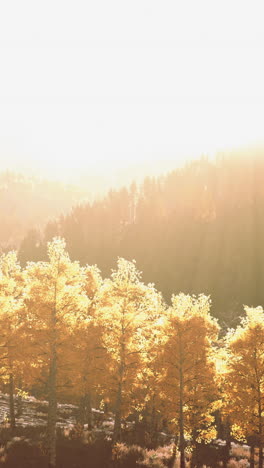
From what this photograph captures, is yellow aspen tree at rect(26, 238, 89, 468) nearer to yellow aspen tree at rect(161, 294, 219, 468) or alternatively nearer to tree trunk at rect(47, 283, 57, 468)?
tree trunk at rect(47, 283, 57, 468)

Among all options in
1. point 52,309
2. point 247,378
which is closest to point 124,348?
point 52,309

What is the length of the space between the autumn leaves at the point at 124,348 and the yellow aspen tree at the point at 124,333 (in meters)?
0.07

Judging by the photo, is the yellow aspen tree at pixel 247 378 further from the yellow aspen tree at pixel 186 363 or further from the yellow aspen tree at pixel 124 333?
the yellow aspen tree at pixel 124 333

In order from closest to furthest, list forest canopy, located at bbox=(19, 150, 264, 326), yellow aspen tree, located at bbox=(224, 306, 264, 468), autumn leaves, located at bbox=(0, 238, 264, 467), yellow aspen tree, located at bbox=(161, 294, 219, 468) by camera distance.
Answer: autumn leaves, located at bbox=(0, 238, 264, 467), yellow aspen tree, located at bbox=(224, 306, 264, 468), yellow aspen tree, located at bbox=(161, 294, 219, 468), forest canopy, located at bbox=(19, 150, 264, 326)

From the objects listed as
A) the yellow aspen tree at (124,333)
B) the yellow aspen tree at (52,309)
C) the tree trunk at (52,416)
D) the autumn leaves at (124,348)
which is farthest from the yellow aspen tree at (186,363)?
the tree trunk at (52,416)

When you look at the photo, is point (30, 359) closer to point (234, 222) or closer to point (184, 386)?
point (184, 386)

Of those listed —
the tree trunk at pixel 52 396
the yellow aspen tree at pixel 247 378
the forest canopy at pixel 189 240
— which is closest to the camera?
the tree trunk at pixel 52 396

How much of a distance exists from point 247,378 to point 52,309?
14685 mm

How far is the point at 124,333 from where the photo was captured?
27203 mm

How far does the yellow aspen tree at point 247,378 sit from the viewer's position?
87.4 feet

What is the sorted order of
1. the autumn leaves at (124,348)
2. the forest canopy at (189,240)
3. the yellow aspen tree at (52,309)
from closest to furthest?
the yellow aspen tree at (52,309)
the autumn leaves at (124,348)
the forest canopy at (189,240)

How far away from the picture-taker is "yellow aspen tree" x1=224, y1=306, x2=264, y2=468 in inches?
1049

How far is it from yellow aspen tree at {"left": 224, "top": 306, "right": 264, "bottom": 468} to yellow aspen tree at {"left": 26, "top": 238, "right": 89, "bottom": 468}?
11.7 meters

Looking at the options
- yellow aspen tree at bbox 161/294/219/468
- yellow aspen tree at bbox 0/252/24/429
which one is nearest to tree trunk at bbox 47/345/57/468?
yellow aspen tree at bbox 0/252/24/429
